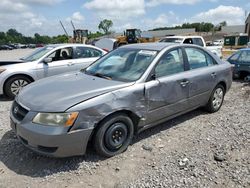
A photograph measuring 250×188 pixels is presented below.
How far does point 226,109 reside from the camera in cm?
563

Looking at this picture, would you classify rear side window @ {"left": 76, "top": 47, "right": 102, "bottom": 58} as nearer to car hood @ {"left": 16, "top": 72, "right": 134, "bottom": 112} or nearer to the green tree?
car hood @ {"left": 16, "top": 72, "right": 134, "bottom": 112}

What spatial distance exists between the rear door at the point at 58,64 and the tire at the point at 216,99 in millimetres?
4016

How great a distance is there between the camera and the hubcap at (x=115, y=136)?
340 centimetres

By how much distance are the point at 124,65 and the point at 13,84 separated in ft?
12.7

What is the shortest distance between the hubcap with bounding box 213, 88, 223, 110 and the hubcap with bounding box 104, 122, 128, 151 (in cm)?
255

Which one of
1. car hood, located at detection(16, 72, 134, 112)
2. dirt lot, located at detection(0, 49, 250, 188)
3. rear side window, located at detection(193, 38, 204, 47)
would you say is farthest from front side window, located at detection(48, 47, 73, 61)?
rear side window, located at detection(193, 38, 204, 47)

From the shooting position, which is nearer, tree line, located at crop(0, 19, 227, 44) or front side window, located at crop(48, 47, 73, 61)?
front side window, located at crop(48, 47, 73, 61)

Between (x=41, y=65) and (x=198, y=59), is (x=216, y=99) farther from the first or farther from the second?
(x=41, y=65)

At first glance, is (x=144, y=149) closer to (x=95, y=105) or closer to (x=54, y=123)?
(x=95, y=105)

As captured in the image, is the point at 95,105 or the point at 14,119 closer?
the point at 95,105

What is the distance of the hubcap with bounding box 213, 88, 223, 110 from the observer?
5.28 metres

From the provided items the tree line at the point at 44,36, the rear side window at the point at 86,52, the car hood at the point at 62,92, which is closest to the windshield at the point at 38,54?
the rear side window at the point at 86,52

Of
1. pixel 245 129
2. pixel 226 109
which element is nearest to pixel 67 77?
pixel 245 129

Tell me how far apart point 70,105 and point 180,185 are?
1.61 meters
